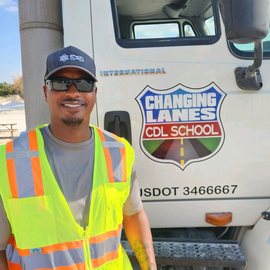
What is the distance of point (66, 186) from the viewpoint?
1075 mm

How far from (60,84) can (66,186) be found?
0.42 meters

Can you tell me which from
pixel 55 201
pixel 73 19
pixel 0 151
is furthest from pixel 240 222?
pixel 73 19

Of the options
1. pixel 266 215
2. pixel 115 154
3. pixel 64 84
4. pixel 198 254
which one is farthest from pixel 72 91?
pixel 266 215

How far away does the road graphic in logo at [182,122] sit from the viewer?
156 centimetres

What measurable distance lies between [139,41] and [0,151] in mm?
977

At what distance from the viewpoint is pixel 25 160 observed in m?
1.04

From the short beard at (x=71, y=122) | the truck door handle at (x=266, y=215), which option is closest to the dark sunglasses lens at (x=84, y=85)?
the short beard at (x=71, y=122)

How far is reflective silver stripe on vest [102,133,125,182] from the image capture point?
1161 mm

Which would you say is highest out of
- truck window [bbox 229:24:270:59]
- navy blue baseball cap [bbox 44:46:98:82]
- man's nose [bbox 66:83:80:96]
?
truck window [bbox 229:24:270:59]

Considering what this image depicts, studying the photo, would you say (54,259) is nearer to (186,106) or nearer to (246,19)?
(186,106)

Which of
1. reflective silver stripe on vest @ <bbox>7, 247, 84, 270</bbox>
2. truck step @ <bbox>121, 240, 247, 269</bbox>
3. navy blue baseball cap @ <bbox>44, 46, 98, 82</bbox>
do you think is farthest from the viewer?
truck step @ <bbox>121, 240, 247, 269</bbox>

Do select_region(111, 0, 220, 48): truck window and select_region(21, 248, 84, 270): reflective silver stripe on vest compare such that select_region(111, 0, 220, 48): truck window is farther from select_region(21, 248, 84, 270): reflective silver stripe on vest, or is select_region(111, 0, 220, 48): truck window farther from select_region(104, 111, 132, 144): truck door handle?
select_region(21, 248, 84, 270): reflective silver stripe on vest

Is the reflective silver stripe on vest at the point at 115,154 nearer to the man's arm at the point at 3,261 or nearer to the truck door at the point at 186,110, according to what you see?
the truck door at the point at 186,110

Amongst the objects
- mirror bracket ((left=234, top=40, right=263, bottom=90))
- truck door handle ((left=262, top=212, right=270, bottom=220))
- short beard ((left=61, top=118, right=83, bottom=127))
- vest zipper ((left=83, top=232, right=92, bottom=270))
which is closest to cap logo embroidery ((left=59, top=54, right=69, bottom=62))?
short beard ((left=61, top=118, right=83, bottom=127))
